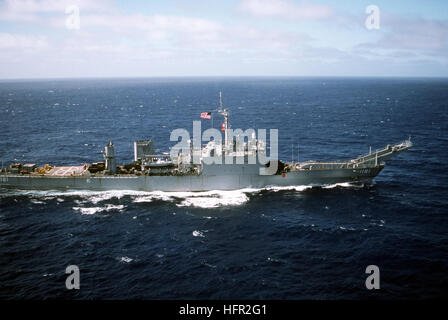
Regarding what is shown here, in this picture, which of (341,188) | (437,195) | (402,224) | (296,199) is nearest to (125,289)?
(296,199)

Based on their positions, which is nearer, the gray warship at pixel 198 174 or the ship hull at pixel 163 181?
the gray warship at pixel 198 174
